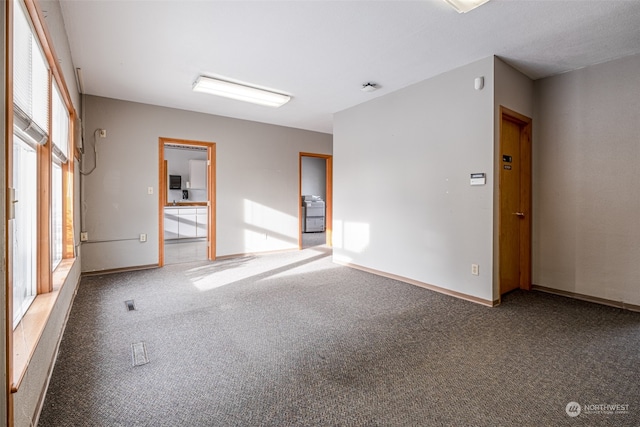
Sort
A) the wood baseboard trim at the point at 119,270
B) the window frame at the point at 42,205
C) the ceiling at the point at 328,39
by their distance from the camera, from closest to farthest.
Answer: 1. the window frame at the point at 42,205
2. the ceiling at the point at 328,39
3. the wood baseboard trim at the point at 119,270

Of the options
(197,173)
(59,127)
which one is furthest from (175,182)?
(59,127)

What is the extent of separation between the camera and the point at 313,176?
10.9 metres

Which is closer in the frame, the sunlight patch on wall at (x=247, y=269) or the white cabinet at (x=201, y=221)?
the sunlight patch on wall at (x=247, y=269)

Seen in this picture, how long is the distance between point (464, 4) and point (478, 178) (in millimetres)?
1630

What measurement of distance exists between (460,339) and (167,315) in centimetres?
258

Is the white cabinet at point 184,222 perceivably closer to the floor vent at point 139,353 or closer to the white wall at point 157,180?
the white wall at point 157,180

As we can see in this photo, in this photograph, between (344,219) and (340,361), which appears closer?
(340,361)

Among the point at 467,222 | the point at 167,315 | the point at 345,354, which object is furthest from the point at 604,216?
the point at 167,315

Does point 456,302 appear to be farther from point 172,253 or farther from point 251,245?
point 172,253

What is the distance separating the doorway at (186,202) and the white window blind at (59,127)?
5.77ft

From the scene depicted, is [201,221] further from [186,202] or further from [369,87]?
[369,87]

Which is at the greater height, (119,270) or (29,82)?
(29,82)

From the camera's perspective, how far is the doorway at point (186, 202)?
5.18 meters

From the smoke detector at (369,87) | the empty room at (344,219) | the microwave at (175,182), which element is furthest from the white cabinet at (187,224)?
the smoke detector at (369,87)
